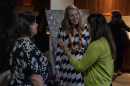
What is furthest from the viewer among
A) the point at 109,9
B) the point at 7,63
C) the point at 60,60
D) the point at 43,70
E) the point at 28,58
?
the point at 109,9

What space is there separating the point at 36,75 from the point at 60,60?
0.78 m

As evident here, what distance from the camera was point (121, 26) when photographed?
381 centimetres

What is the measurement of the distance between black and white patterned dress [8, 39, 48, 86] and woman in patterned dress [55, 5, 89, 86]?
2.31 feet

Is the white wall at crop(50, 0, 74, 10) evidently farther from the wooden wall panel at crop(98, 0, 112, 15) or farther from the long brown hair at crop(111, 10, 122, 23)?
the wooden wall panel at crop(98, 0, 112, 15)

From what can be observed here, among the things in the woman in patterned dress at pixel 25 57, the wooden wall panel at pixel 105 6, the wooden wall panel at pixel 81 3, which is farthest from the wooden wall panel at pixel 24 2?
the wooden wall panel at pixel 105 6

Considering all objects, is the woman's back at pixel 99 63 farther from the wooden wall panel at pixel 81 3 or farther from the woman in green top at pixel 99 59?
the wooden wall panel at pixel 81 3

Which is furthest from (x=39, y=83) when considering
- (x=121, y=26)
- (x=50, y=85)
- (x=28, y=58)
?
(x=121, y=26)

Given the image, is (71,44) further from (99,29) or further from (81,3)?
(81,3)

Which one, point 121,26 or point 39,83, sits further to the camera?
point 121,26

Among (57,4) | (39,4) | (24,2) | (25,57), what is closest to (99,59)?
(25,57)

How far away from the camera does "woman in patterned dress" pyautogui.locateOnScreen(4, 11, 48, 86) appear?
110cm

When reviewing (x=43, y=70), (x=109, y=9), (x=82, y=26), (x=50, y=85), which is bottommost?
(x=50, y=85)

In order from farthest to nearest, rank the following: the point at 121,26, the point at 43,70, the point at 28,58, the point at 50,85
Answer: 1. the point at 121,26
2. the point at 50,85
3. the point at 43,70
4. the point at 28,58

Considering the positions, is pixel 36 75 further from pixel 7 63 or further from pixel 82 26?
pixel 82 26
